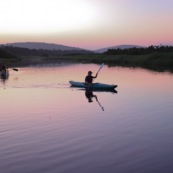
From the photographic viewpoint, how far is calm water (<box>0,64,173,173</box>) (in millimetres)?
9492

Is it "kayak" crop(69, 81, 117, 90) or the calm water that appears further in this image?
"kayak" crop(69, 81, 117, 90)

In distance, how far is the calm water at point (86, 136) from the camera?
9.49 metres

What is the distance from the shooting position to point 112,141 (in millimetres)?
11734

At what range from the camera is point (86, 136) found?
40.7 ft

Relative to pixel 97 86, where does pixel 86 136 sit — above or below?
above

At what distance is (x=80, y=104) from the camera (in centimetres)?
1992

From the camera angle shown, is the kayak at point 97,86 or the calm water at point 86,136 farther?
the kayak at point 97,86

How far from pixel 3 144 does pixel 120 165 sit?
156 inches

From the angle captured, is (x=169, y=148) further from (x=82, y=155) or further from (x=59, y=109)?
(x=59, y=109)

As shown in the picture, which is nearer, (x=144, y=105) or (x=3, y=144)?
(x=3, y=144)

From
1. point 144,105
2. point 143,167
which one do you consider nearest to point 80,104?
point 144,105

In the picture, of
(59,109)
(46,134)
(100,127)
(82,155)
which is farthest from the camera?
(59,109)

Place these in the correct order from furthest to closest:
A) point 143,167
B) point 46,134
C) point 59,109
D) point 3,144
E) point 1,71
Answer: point 1,71 → point 59,109 → point 46,134 → point 3,144 → point 143,167

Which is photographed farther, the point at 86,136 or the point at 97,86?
the point at 97,86
